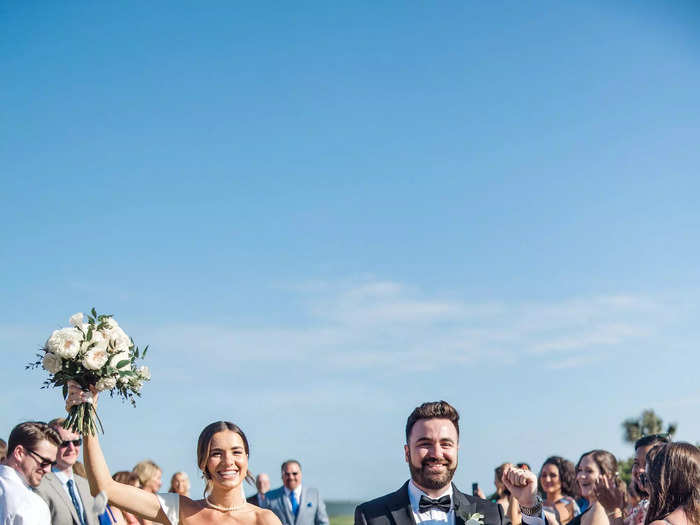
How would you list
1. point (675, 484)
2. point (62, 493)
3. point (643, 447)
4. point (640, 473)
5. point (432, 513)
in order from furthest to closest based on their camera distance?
point (643, 447) → point (62, 493) → point (640, 473) → point (432, 513) → point (675, 484)

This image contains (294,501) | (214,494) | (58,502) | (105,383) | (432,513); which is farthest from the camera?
Result: (294,501)

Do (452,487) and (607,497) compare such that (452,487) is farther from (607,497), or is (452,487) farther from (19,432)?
(19,432)

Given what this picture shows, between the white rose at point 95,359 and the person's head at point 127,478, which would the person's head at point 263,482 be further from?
the white rose at point 95,359

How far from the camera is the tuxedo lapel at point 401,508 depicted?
562cm

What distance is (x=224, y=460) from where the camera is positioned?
19.3 feet

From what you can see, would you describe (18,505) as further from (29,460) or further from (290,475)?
(290,475)

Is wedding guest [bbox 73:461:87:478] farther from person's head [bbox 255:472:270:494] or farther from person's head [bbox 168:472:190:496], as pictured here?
person's head [bbox 255:472:270:494]

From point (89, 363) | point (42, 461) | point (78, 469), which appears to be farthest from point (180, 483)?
point (89, 363)

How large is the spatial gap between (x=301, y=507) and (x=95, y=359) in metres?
10.2

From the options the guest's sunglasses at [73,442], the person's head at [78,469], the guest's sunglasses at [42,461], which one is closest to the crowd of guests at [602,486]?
the guest's sunglasses at [42,461]

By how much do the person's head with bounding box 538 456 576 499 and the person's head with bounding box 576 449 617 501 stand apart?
1400 mm

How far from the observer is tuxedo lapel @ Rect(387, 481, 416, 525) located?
562 cm

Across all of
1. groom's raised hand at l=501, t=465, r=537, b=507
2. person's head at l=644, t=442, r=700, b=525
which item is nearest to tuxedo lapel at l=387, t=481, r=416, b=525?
groom's raised hand at l=501, t=465, r=537, b=507

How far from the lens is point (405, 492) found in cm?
579
